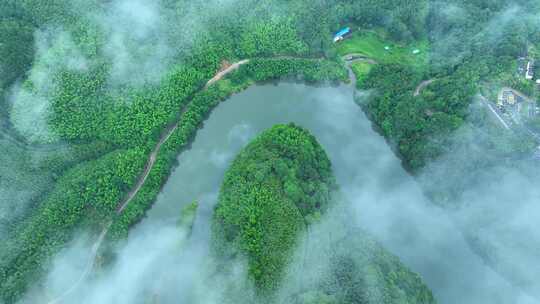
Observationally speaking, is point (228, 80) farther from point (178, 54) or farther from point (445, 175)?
point (445, 175)

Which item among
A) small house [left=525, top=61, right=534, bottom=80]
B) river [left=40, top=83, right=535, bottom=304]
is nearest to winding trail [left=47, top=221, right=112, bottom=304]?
river [left=40, top=83, right=535, bottom=304]

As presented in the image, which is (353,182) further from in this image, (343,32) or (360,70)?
(343,32)

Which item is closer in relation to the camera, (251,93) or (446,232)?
(446,232)

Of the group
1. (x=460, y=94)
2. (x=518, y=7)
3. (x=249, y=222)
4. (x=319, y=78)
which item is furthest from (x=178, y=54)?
(x=518, y=7)

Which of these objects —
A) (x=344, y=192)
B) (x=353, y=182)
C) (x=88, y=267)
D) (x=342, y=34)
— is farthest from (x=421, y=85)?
(x=88, y=267)

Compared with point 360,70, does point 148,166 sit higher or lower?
higher

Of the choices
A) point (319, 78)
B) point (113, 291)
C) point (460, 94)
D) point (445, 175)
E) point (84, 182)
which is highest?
point (84, 182)

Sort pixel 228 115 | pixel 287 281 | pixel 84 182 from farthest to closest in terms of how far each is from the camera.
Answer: pixel 228 115 → pixel 84 182 → pixel 287 281
